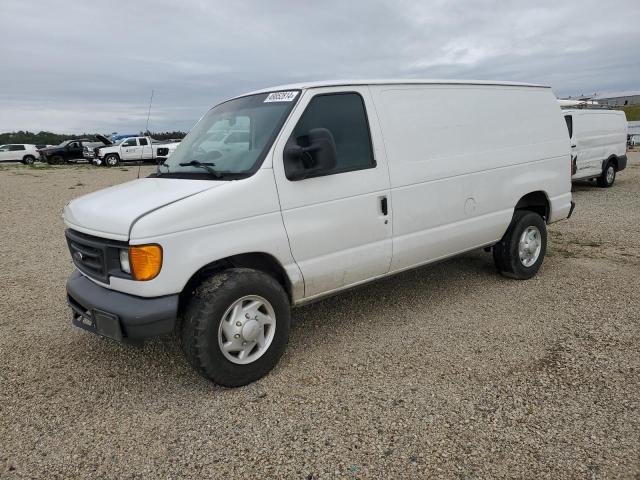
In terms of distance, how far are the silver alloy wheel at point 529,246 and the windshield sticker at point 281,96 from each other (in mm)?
3041

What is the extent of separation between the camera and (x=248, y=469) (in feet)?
8.71

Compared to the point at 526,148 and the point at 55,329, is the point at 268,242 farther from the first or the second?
the point at 526,148

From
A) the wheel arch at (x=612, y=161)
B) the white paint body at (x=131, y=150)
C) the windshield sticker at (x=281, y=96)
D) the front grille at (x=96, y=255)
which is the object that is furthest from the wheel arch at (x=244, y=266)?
the white paint body at (x=131, y=150)

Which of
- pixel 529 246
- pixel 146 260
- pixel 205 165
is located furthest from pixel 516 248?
pixel 146 260

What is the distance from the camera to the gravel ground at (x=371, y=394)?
2699 mm

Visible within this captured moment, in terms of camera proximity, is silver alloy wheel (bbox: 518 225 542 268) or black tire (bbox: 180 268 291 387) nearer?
black tire (bbox: 180 268 291 387)

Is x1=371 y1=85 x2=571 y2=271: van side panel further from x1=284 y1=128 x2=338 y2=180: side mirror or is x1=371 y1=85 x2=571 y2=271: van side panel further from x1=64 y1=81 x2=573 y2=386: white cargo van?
x1=284 y1=128 x2=338 y2=180: side mirror

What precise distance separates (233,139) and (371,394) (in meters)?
2.16

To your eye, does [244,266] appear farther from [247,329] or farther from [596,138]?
[596,138]

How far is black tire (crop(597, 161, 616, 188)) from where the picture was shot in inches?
524

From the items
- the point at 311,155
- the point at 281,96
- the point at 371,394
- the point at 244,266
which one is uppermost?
the point at 281,96

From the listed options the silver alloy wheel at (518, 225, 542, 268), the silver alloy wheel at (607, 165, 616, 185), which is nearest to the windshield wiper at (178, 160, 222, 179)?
the silver alloy wheel at (518, 225, 542, 268)

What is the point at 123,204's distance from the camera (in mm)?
3305

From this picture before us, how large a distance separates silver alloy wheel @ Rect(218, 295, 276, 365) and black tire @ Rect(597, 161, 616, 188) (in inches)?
504
